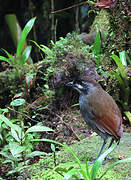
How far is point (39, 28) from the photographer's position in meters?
9.55

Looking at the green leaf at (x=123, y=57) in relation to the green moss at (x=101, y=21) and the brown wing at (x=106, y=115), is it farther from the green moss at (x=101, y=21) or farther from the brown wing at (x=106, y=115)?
the brown wing at (x=106, y=115)

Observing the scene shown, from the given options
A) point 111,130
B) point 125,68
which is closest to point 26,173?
point 111,130

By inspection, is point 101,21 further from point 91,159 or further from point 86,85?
point 91,159

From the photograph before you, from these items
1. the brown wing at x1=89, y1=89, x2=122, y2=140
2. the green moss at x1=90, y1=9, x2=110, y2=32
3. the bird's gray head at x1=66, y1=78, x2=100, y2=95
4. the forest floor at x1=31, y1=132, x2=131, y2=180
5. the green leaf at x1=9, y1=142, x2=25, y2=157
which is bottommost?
the forest floor at x1=31, y1=132, x2=131, y2=180

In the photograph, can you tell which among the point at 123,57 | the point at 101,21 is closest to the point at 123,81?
the point at 123,57

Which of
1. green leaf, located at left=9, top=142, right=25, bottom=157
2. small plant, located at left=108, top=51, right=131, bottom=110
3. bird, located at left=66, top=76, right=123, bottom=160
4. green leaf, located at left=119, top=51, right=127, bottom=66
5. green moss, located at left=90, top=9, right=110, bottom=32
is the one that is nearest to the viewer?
green leaf, located at left=9, top=142, right=25, bottom=157


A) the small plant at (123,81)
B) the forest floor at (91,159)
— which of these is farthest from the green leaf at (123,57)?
the forest floor at (91,159)

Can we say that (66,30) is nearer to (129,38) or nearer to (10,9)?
(10,9)

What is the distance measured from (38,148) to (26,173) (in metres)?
1.07

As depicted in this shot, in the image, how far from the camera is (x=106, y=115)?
9.46 feet

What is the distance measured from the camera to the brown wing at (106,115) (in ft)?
9.40

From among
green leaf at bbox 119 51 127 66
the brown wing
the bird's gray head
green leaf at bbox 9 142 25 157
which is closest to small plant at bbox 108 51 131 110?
green leaf at bbox 119 51 127 66

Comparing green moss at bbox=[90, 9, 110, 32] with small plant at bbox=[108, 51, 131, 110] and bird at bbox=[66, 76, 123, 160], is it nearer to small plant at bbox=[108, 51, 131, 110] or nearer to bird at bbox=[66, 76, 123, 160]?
small plant at bbox=[108, 51, 131, 110]

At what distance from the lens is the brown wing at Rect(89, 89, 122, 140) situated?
2.87 m
